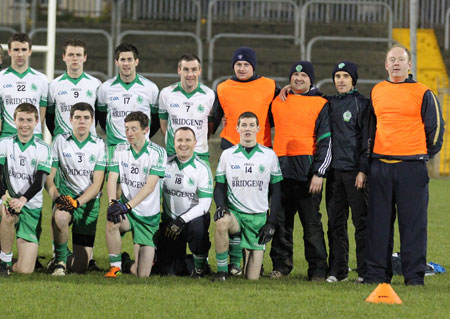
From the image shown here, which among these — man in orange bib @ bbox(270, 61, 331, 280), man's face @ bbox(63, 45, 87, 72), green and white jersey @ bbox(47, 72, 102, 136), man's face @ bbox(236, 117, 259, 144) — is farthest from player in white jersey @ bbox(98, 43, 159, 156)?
man in orange bib @ bbox(270, 61, 331, 280)

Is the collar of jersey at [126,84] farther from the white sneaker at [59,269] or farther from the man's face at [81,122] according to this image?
the white sneaker at [59,269]

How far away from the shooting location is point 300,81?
8.76 m

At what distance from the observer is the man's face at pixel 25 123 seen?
8594 millimetres

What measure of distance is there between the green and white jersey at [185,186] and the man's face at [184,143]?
0.10m

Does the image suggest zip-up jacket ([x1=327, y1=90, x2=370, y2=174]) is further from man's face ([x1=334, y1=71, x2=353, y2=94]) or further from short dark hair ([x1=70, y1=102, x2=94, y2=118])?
short dark hair ([x1=70, y1=102, x2=94, y2=118])

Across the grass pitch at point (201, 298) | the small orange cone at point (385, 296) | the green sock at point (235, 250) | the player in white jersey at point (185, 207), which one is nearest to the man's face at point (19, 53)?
the player in white jersey at point (185, 207)

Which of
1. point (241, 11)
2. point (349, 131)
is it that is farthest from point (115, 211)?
point (241, 11)

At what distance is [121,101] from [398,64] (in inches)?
110

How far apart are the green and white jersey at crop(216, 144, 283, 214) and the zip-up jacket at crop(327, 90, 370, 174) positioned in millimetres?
562

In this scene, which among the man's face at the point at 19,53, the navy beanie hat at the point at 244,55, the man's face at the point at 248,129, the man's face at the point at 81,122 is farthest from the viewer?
the man's face at the point at 19,53

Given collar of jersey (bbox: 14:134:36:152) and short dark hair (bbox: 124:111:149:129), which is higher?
short dark hair (bbox: 124:111:149:129)

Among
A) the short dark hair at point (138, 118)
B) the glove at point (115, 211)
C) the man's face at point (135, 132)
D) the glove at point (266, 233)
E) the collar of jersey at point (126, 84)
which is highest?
the collar of jersey at point (126, 84)

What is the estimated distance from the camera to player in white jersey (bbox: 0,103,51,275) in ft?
28.2

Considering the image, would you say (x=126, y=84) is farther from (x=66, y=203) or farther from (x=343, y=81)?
(x=343, y=81)
